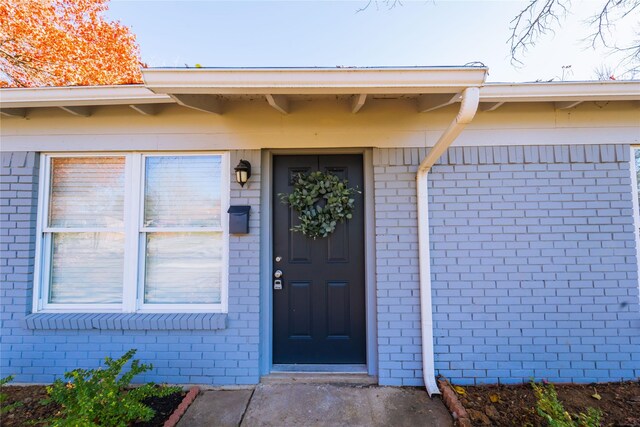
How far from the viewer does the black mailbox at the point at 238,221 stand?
2.55m

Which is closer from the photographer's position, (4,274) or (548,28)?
(4,274)

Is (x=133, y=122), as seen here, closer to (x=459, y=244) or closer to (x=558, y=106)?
(x=459, y=244)

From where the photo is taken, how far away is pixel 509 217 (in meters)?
2.61

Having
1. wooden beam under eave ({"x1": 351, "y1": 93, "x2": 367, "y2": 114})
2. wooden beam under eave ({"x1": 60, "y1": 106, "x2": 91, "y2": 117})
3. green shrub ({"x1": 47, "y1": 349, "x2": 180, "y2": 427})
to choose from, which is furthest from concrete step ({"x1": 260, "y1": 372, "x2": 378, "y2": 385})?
wooden beam under eave ({"x1": 60, "y1": 106, "x2": 91, "y2": 117})

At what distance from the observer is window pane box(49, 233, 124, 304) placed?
274 centimetres

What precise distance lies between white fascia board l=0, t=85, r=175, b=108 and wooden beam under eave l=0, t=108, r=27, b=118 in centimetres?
27

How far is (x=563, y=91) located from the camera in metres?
2.29

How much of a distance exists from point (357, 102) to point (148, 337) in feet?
8.79

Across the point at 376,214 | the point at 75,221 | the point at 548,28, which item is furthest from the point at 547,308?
the point at 75,221

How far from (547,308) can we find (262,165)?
2794mm

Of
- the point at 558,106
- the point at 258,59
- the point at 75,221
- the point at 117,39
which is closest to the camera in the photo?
the point at 558,106

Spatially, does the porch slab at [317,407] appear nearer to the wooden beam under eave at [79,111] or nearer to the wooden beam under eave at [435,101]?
the wooden beam under eave at [435,101]

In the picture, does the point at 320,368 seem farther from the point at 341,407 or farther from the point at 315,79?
the point at 315,79

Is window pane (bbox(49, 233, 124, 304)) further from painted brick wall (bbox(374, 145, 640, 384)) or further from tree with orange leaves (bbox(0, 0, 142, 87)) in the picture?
tree with orange leaves (bbox(0, 0, 142, 87))
